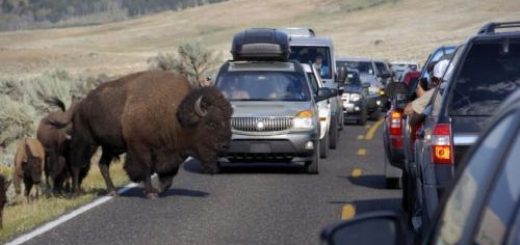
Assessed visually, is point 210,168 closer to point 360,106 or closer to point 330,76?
point 330,76

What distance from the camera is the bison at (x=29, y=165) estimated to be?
60.1ft

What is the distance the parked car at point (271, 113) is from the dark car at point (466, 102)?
8.47 m

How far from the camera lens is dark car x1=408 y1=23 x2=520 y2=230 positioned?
29.6 feet

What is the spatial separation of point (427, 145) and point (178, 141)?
22.8ft

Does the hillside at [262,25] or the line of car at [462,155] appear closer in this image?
the line of car at [462,155]

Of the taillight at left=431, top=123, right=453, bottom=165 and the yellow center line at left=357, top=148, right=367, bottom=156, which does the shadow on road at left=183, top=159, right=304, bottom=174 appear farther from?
the taillight at left=431, top=123, right=453, bottom=165

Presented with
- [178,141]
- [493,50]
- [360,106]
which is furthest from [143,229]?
[360,106]

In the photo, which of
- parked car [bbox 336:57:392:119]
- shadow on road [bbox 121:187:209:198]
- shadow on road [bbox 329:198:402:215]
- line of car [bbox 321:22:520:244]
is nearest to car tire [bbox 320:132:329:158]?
line of car [bbox 321:22:520:244]

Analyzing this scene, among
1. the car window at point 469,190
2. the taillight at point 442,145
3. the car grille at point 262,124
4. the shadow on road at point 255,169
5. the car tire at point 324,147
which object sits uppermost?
the car window at point 469,190

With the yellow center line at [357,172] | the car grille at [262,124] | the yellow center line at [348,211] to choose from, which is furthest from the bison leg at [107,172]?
the yellow center line at [357,172]

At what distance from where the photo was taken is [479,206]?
363cm

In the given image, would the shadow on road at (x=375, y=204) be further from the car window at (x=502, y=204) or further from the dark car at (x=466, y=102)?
the car window at (x=502, y=204)

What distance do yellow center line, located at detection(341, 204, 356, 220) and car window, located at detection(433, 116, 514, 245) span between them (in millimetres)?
9189

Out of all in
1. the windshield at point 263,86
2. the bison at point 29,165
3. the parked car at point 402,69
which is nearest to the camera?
the bison at point 29,165
